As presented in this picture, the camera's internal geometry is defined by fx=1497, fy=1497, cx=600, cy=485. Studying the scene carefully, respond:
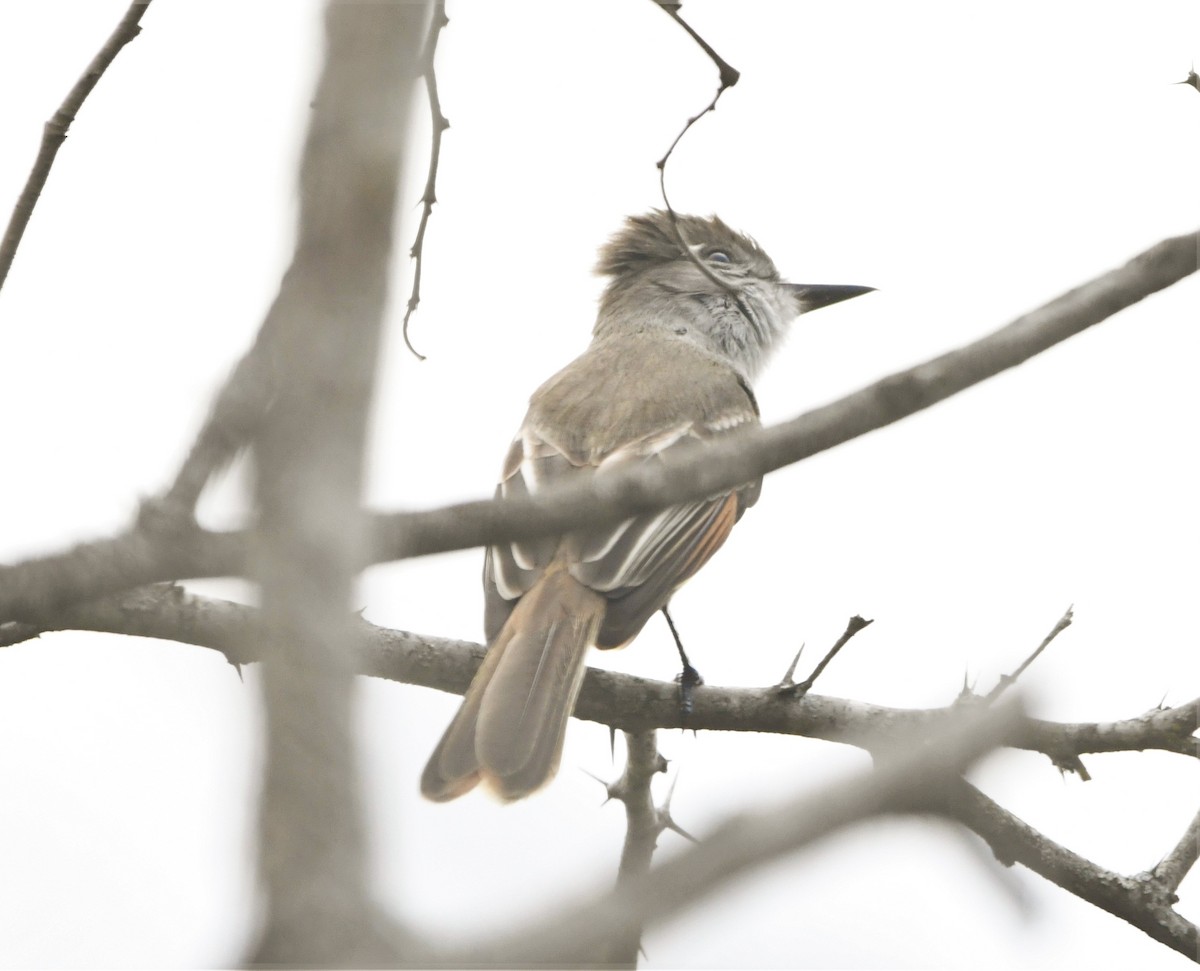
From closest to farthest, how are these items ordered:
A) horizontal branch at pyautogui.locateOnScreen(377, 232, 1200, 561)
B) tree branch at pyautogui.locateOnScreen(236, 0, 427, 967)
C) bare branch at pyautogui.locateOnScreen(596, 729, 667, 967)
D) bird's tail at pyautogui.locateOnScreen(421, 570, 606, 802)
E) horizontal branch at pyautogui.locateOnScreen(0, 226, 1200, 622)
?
tree branch at pyautogui.locateOnScreen(236, 0, 427, 967) → horizontal branch at pyautogui.locateOnScreen(0, 226, 1200, 622) → horizontal branch at pyautogui.locateOnScreen(377, 232, 1200, 561) → bird's tail at pyautogui.locateOnScreen(421, 570, 606, 802) → bare branch at pyautogui.locateOnScreen(596, 729, 667, 967)

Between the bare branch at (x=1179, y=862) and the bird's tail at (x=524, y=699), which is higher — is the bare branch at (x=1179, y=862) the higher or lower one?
the lower one

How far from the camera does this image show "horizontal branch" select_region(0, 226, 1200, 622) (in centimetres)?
226

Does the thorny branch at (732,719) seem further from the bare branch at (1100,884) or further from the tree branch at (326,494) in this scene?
the tree branch at (326,494)

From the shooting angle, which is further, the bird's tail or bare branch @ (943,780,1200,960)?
bare branch @ (943,780,1200,960)

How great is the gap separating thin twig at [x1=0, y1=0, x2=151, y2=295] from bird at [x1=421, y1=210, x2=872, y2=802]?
4.92ft

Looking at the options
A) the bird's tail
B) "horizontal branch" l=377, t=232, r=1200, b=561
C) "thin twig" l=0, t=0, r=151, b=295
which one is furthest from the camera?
the bird's tail

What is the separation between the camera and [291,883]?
150 cm

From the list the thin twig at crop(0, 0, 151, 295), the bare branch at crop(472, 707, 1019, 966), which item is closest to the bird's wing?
the thin twig at crop(0, 0, 151, 295)

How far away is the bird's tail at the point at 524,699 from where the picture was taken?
15.8 ft

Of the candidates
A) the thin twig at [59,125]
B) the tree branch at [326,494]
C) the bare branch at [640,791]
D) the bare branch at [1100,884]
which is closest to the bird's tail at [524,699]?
the bare branch at [640,791]

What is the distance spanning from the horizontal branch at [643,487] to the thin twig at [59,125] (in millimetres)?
1493

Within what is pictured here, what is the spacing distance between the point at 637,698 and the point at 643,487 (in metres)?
3.41

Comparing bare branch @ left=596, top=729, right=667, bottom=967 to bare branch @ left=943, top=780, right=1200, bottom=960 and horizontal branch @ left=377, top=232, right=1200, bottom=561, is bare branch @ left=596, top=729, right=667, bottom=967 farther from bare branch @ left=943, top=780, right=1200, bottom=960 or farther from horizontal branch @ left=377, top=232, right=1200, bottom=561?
horizontal branch @ left=377, top=232, right=1200, bottom=561

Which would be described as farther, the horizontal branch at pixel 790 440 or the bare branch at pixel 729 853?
the horizontal branch at pixel 790 440
